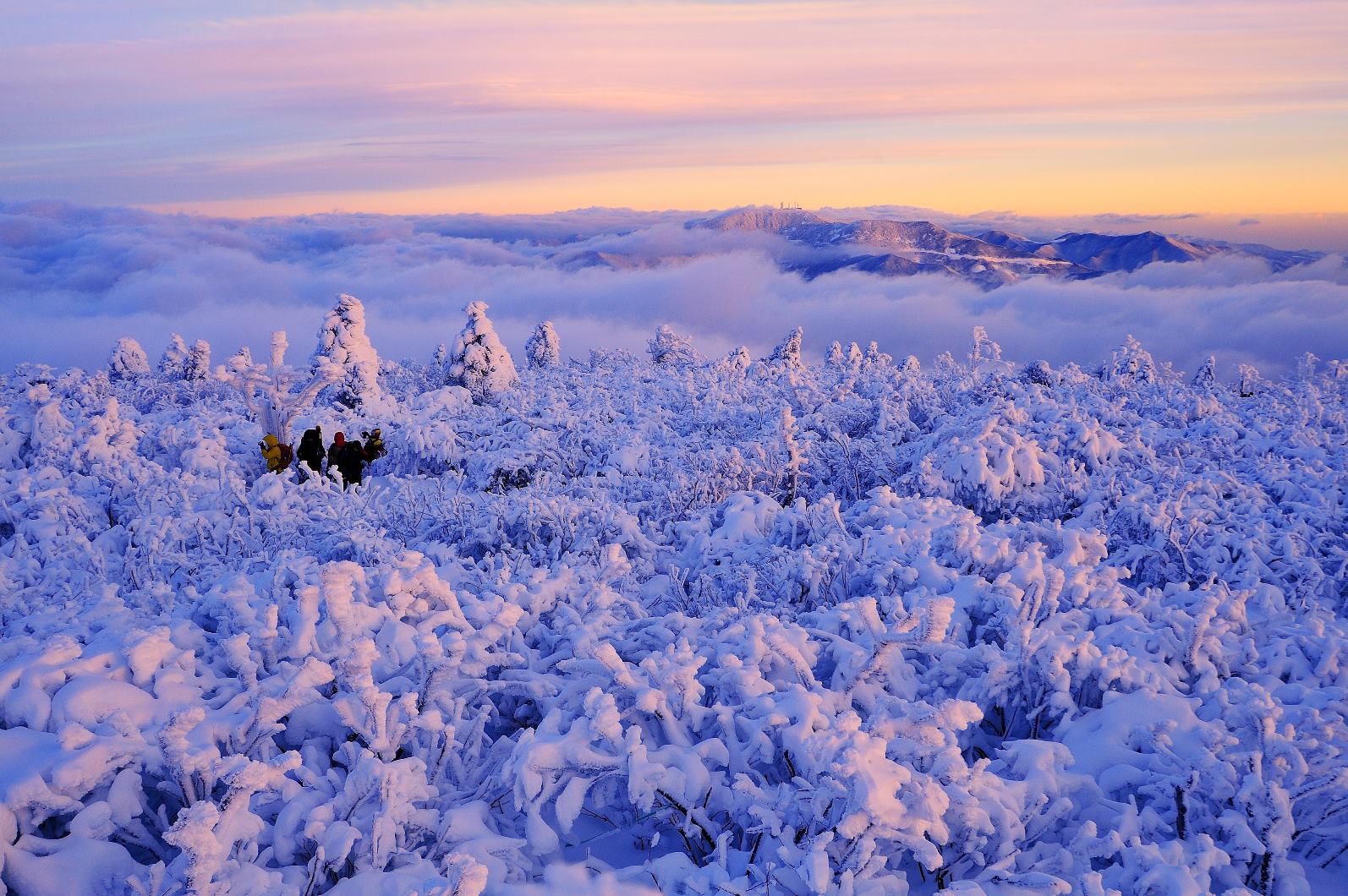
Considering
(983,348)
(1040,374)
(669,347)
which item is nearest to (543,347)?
(669,347)

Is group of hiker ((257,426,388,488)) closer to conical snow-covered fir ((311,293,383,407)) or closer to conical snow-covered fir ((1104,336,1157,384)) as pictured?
conical snow-covered fir ((311,293,383,407))

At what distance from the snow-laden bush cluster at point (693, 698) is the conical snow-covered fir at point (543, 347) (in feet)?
82.7

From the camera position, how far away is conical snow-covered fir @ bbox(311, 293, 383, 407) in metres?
21.1

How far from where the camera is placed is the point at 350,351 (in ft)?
71.2

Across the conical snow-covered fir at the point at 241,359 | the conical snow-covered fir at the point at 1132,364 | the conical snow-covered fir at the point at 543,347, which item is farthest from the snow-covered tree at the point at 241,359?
the conical snow-covered fir at the point at 1132,364

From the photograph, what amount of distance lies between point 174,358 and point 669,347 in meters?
18.5

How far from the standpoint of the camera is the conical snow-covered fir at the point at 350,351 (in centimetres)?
2112

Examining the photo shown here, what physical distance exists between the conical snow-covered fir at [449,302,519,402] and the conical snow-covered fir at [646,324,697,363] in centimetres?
847

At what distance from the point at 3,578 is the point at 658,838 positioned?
7.45 meters

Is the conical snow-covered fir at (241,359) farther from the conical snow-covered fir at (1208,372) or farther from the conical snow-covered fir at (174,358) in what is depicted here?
the conical snow-covered fir at (1208,372)

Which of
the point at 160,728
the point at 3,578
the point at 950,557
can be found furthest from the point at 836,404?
the point at 160,728

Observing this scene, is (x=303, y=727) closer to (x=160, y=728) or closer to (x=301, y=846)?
(x=160, y=728)

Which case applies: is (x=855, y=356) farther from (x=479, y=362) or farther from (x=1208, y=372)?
(x=479, y=362)

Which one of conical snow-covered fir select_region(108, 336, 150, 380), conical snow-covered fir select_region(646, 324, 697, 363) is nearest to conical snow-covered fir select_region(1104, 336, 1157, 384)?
conical snow-covered fir select_region(646, 324, 697, 363)
